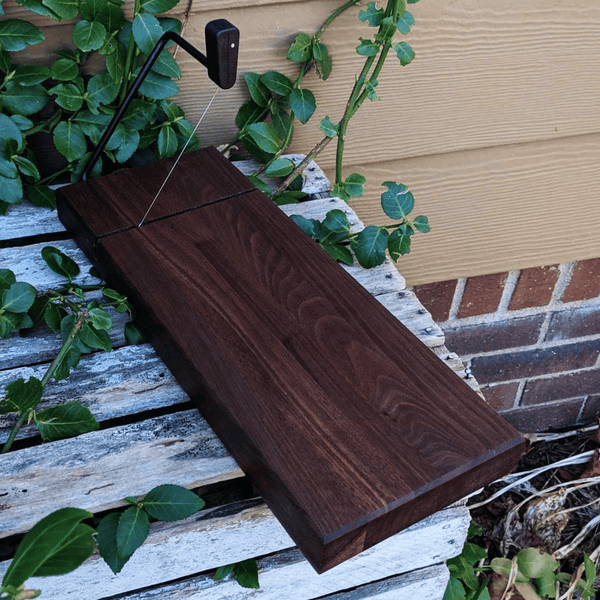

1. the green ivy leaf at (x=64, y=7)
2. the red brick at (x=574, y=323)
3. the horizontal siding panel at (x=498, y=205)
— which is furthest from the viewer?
the red brick at (x=574, y=323)

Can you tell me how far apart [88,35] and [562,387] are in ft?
5.59

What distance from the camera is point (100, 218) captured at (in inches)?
41.7

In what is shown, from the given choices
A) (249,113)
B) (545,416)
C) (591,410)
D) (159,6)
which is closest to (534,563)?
(545,416)

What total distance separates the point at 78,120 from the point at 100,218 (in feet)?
0.80

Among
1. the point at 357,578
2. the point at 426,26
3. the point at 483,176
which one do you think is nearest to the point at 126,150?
the point at 426,26

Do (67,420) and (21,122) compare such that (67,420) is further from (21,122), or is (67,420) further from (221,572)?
(21,122)

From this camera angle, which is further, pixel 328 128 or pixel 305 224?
Answer: pixel 328 128

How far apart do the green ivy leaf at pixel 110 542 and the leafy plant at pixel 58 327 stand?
0.12 meters

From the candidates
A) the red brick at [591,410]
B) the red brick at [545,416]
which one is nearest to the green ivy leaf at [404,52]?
the red brick at [545,416]

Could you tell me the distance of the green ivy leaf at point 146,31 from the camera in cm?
114

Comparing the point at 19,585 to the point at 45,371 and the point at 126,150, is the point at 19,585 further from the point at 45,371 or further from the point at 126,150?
the point at 126,150

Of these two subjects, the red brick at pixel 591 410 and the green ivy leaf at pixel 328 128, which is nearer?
the green ivy leaf at pixel 328 128

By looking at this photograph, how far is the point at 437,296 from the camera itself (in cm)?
189

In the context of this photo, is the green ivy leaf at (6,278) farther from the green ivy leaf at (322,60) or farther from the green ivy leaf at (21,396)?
the green ivy leaf at (322,60)
